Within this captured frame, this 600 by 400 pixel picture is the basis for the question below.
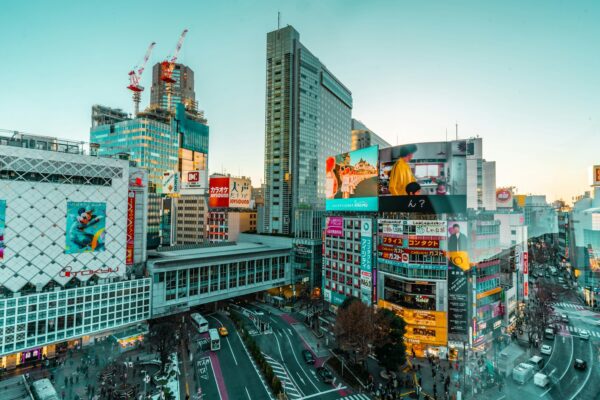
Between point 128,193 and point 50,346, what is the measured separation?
23.2 metres

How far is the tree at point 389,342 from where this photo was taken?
39.2m

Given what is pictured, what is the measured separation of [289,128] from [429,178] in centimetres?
6772

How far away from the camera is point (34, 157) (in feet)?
138

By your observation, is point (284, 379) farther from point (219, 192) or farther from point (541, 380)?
point (219, 192)

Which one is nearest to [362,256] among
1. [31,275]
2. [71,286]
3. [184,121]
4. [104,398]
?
[104,398]

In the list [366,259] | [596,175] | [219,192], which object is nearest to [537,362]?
[366,259]

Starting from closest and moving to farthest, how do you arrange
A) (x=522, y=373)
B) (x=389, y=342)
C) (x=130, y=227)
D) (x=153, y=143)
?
(x=522, y=373) → (x=389, y=342) → (x=130, y=227) → (x=153, y=143)

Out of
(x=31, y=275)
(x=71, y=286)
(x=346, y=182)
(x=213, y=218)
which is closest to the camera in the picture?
(x=31, y=275)

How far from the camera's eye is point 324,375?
39.1 meters

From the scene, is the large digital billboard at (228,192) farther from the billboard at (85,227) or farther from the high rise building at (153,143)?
the billboard at (85,227)

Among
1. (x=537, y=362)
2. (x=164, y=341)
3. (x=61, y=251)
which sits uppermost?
(x=61, y=251)

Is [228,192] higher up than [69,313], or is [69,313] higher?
[228,192]

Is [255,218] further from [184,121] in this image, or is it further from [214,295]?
[184,121]

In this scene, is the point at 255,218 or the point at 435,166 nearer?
the point at 435,166
